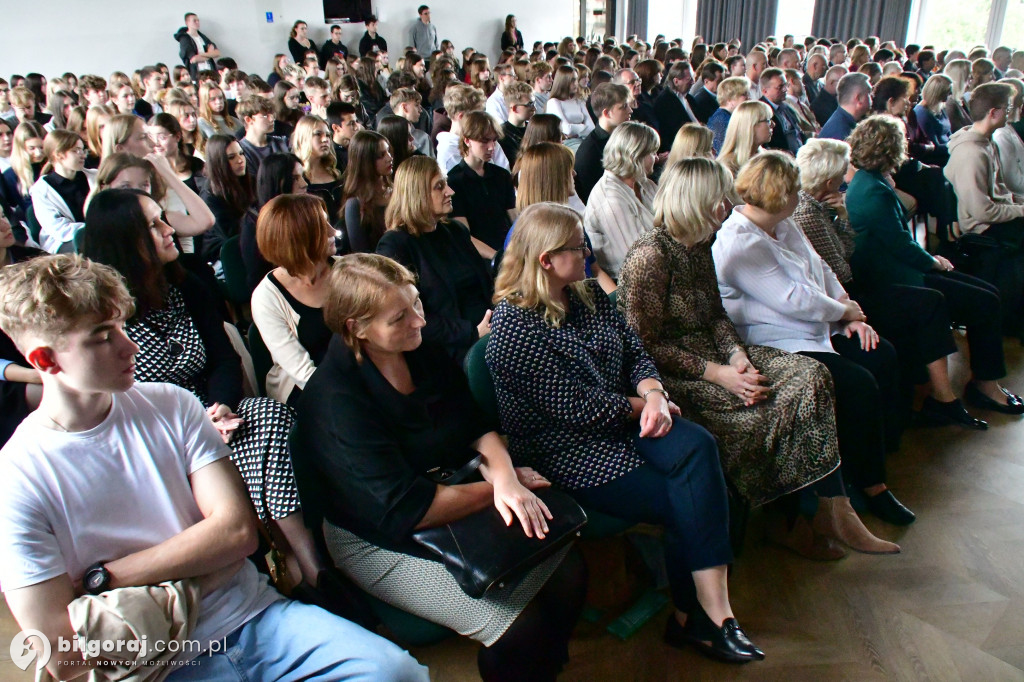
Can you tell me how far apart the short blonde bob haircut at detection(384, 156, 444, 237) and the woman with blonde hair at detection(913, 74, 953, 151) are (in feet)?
14.9

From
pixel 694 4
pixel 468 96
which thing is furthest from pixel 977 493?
pixel 694 4

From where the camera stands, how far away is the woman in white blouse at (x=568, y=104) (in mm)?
5828

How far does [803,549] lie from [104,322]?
2.12 metres

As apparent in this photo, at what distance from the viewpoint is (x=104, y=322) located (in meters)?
1.28

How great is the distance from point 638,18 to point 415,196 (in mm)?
14696

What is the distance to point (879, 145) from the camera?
316 cm

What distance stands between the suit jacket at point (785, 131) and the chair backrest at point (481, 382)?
13.2 ft

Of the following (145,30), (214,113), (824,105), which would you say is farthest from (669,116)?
(145,30)

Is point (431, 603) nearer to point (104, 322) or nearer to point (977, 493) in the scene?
point (104, 322)

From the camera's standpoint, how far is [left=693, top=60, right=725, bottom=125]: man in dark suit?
6738 millimetres

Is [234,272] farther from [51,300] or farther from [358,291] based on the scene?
[51,300]

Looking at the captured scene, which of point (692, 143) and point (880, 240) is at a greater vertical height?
point (692, 143)

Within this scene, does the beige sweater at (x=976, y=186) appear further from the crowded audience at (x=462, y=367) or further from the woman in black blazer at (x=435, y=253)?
the woman in black blazer at (x=435, y=253)

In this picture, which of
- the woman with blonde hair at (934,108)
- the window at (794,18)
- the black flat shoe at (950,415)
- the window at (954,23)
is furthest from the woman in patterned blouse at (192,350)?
the window at (794,18)
